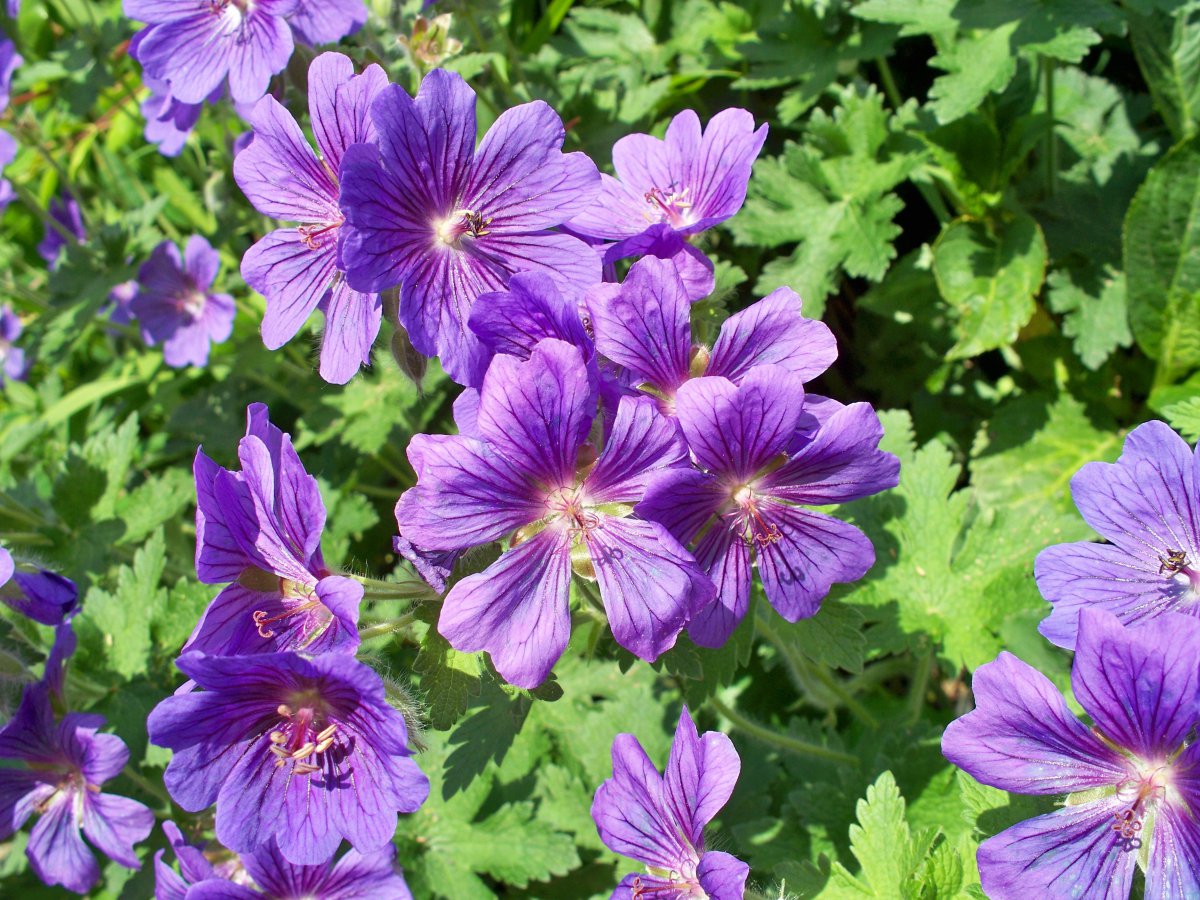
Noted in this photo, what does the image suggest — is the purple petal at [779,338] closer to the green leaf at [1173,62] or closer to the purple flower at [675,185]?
the purple flower at [675,185]

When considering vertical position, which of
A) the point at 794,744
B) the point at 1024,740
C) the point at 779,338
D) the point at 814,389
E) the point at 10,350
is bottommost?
the point at 10,350

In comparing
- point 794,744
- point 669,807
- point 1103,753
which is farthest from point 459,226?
point 794,744

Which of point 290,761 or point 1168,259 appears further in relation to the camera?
point 1168,259

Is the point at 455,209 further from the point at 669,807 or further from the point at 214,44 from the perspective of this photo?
the point at 214,44

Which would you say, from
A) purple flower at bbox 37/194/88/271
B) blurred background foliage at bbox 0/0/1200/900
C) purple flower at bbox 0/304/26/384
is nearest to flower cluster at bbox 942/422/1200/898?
blurred background foliage at bbox 0/0/1200/900

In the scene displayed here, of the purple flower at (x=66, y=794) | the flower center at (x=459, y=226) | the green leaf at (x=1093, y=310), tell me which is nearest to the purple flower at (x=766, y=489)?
the flower center at (x=459, y=226)

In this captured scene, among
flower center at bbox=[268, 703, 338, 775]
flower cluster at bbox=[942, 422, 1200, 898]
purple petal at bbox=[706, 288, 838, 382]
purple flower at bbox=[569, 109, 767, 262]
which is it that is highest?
purple flower at bbox=[569, 109, 767, 262]

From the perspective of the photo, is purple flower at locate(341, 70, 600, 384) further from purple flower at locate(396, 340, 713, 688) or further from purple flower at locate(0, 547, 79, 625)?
purple flower at locate(0, 547, 79, 625)
